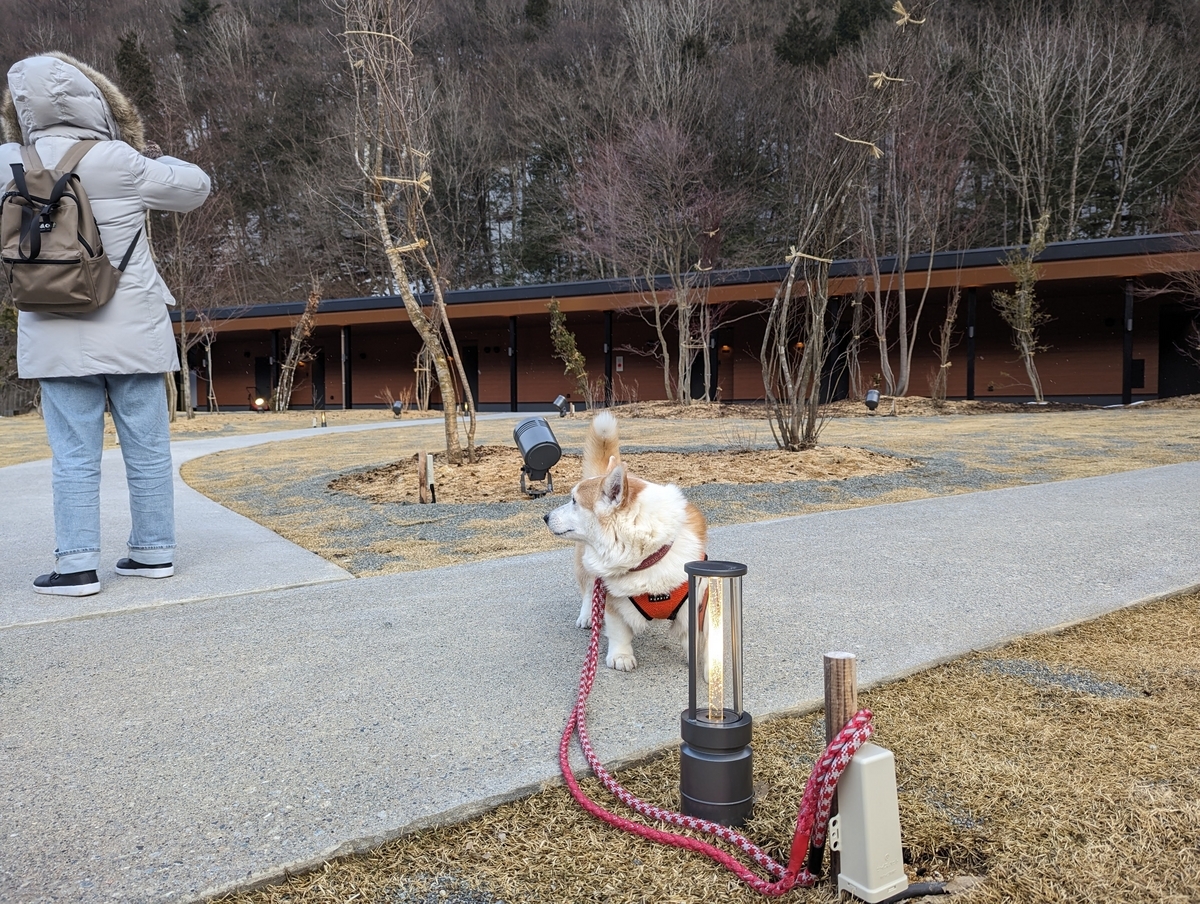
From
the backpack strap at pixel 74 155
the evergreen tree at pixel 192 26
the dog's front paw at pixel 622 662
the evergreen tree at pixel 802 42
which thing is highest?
the evergreen tree at pixel 192 26

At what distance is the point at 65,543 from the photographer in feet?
12.1

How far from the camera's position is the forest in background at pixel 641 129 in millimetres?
22844

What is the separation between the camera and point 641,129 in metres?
23.0

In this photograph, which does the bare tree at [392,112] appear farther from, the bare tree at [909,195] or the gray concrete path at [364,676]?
the bare tree at [909,195]

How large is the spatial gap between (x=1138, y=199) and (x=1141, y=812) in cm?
3562

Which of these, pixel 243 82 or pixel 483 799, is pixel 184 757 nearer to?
pixel 483 799

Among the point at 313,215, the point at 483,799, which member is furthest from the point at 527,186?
the point at 483,799

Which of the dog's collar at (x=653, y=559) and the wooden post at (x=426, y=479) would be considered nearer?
the dog's collar at (x=653, y=559)

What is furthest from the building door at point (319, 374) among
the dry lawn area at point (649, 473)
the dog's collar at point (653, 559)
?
the dog's collar at point (653, 559)

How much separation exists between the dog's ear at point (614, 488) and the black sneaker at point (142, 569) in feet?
8.48

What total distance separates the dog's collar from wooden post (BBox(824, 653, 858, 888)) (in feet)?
3.64

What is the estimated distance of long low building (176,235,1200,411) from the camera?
2138 centimetres

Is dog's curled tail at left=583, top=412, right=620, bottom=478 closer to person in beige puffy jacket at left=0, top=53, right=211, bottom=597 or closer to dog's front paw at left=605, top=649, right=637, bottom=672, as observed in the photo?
dog's front paw at left=605, top=649, right=637, bottom=672

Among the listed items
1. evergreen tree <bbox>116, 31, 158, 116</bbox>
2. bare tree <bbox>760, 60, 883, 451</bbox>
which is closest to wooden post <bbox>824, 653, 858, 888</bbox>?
bare tree <bbox>760, 60, 883, 451</bbox>
